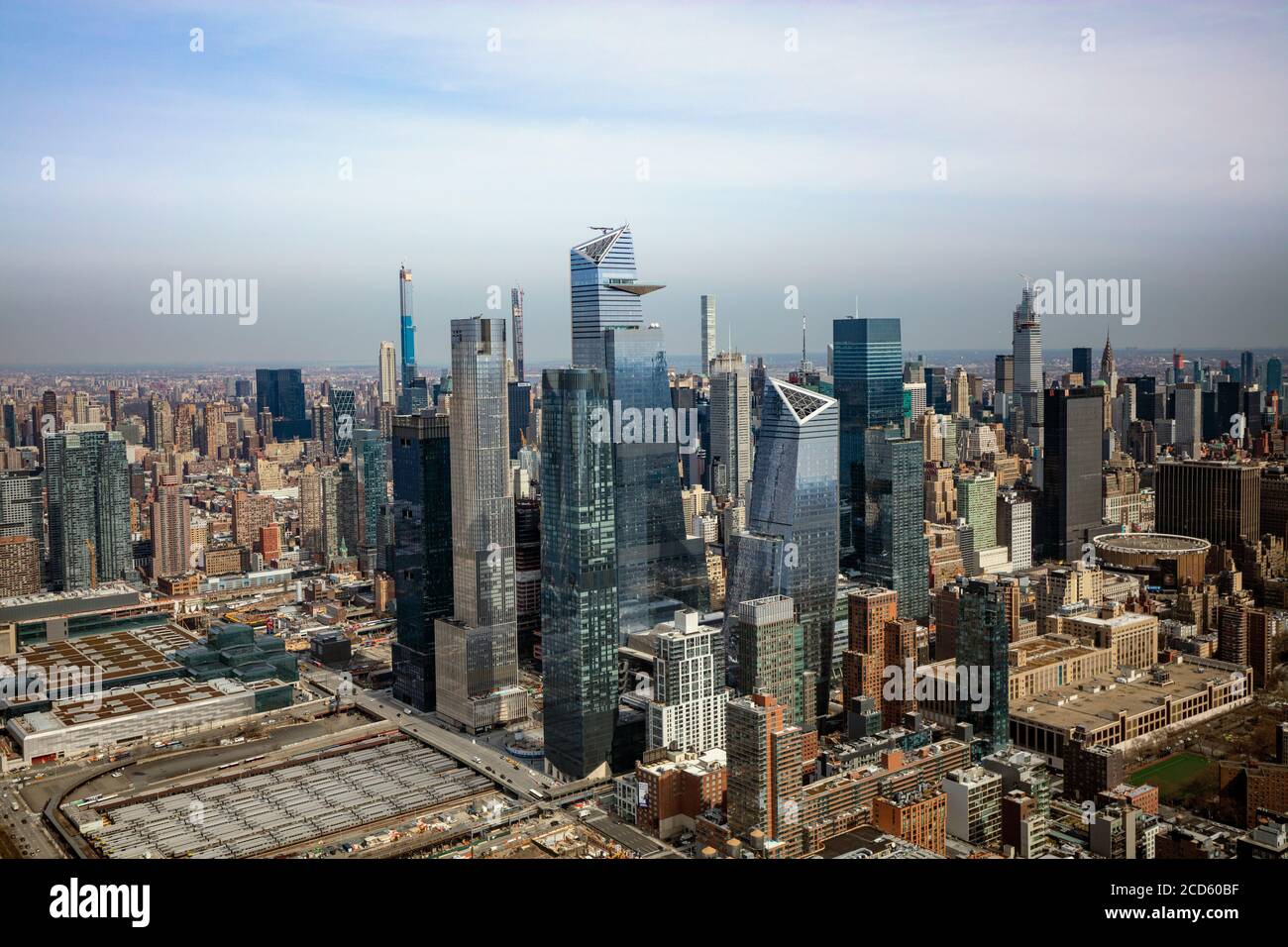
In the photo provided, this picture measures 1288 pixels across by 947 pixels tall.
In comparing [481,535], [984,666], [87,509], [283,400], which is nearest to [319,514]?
[283,400]

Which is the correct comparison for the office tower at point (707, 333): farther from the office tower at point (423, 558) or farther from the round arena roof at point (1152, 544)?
the round arena roof at point (1152, 544)

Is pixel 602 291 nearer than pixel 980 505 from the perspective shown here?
Yes

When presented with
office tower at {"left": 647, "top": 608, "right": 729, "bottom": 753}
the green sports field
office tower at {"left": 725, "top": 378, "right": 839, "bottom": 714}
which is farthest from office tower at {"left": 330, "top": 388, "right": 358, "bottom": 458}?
the green sports field

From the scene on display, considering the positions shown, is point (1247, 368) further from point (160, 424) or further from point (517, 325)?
point (160, 424)

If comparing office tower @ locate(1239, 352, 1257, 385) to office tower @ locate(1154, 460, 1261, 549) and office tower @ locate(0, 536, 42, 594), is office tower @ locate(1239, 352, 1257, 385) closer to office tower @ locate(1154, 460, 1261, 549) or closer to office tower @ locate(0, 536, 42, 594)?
office tower @ locate(1154, 460, 1261, 549)

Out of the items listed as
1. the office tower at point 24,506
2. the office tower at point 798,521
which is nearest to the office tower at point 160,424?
the office tower at point 24,506

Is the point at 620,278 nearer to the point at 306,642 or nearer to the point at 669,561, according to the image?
the point at 669,561
